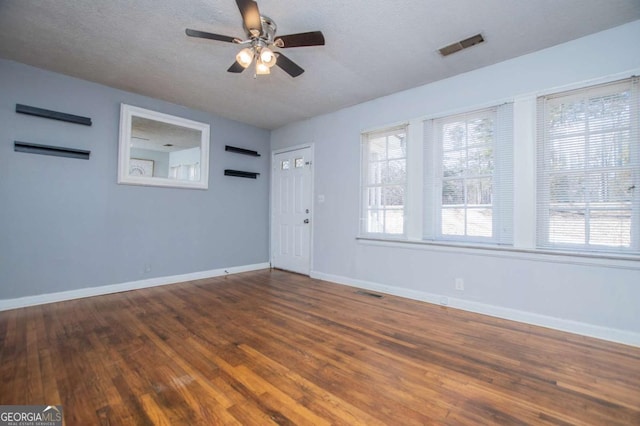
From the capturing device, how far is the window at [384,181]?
387 cm

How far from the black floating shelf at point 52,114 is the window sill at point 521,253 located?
4186 millimetres

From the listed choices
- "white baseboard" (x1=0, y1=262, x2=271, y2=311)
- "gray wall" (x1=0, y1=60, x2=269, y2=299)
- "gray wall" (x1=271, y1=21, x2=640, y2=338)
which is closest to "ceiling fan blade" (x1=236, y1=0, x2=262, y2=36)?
"gray wall" (x1=271, y1=21, x2=640, y2=338)

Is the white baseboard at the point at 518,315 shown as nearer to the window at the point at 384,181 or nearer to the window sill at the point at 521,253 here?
the window sill at the point at 521,253

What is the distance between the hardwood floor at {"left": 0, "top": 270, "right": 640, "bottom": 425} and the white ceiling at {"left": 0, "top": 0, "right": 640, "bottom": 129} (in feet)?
9.12

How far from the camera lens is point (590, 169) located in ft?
8.52

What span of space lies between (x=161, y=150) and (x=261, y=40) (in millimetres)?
2747

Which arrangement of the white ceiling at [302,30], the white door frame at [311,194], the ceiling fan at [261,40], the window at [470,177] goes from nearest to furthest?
the ceiling fan at [261,40] → the white ceiling at [302,30] → the window at [470,177] → the white door frame at [311,194]

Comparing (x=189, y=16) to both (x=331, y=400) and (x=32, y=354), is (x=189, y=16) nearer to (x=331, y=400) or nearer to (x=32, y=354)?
(x=32, y=354)

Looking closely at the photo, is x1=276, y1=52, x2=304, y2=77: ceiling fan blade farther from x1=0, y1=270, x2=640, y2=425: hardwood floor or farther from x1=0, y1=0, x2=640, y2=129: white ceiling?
x1=0, y1=270, x2=640, y2=425: hardwood floor

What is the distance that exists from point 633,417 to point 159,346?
314cm

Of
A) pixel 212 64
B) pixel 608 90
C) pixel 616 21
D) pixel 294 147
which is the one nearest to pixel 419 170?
pixel 608 90

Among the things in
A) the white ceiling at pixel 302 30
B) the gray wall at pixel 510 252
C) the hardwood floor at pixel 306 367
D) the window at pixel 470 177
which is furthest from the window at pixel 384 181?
the hardwood floor at pixel 306 367

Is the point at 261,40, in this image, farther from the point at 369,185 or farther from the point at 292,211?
the point at 292,211

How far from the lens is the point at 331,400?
1.64 metres
